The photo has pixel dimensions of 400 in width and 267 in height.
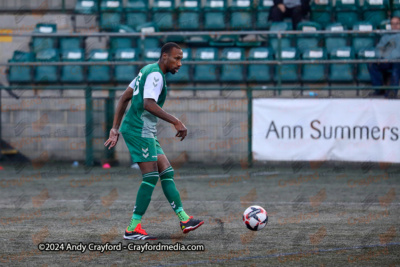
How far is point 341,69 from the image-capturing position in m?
16.6

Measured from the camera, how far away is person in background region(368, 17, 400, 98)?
1535 cm

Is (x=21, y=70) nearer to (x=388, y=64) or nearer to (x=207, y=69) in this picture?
(x=207, y=69)

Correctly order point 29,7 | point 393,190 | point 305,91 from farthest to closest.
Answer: point 29,7
point 305,91
point 393,190

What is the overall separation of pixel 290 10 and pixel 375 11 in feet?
7.27

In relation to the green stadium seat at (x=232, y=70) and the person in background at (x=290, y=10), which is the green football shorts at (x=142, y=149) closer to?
the green stadium seat at (x=232, y=70)

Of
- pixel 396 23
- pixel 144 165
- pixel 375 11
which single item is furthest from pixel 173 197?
pixel 375 11

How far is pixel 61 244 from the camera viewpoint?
21.8ft

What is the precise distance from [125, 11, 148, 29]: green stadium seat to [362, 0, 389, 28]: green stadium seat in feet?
19.1

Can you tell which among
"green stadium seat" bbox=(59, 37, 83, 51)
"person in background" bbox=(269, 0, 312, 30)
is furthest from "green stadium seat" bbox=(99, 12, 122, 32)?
"person in background" bbox=(269, 0, 312, 30)

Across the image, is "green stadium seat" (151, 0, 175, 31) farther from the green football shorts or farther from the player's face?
the green football shorts

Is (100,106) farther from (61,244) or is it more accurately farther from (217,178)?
(61,244)

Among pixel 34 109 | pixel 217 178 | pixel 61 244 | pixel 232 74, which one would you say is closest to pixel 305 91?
pixel 232 74

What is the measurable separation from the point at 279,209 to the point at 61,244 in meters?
3.65

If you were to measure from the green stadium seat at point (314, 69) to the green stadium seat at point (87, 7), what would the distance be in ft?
19.5
